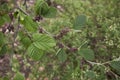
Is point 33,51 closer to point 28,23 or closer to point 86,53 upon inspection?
point 28,23

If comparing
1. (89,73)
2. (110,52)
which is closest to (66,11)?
(110,52)

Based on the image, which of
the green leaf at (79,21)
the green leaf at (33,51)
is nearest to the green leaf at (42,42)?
the green leaf at (33,51)

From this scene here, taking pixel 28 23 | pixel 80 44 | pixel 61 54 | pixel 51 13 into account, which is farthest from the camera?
pixel 80 44

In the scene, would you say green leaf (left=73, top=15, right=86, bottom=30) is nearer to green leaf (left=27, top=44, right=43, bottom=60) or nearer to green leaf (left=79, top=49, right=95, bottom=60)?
green leaf (left=79, top=49, right=95, bottom=60)

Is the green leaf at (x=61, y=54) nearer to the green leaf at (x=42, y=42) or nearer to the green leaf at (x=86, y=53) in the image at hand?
the green leaf at (x=86, y=53)

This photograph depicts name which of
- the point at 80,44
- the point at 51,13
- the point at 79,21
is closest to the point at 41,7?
the point at 51,13

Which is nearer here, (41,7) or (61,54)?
(41,7)

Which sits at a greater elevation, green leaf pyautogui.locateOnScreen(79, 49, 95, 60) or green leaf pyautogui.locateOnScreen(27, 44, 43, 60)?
green leaf pyautogui.locateOnScreen(27, 44, 43, 60)

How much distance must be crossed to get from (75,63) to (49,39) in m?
2.29

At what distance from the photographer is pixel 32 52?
69 cm

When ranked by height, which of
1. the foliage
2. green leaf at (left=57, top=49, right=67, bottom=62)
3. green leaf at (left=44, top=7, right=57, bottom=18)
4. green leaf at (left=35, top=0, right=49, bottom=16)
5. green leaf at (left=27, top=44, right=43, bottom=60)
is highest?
green leaf at (left=35, top=0, right=49, bottom=16)

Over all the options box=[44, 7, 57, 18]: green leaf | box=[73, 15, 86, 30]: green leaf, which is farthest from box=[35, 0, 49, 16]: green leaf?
box=[73, 15, 86, 30]: green leaf

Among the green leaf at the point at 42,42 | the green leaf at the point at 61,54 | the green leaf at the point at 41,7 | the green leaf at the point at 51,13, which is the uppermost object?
the green leaf at the point at 41,7

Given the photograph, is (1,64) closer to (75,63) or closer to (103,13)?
Result: (75,63)
